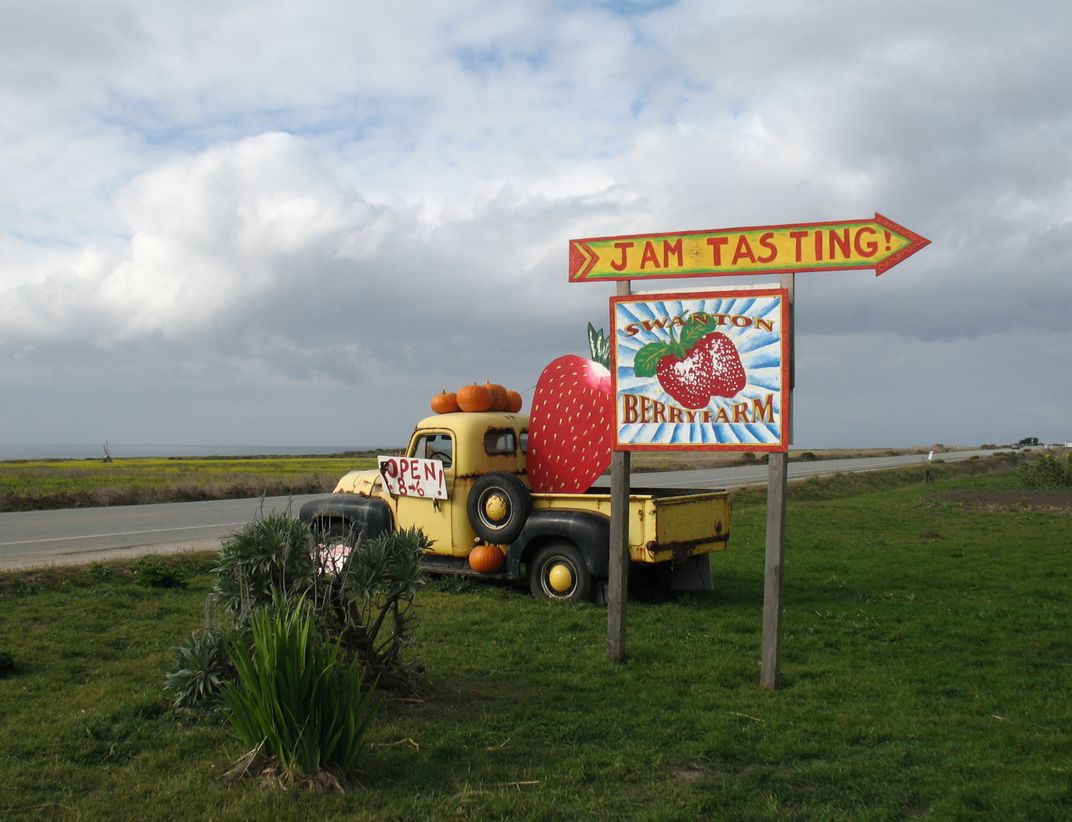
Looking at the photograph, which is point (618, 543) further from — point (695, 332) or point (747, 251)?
point (747, 251)

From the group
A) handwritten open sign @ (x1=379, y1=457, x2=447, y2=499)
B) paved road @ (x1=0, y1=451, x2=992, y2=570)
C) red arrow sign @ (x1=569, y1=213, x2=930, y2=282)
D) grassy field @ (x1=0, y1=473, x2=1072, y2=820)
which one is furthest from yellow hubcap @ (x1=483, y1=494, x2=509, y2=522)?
red arrow sign @ (x1=569, y1=213, x2=930, y2=282)

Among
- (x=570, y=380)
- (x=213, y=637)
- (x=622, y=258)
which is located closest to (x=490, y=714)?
(x=213, y=637)

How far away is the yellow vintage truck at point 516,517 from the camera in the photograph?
10.2m

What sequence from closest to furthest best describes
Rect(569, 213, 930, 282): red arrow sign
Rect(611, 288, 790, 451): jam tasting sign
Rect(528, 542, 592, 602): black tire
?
Result: Rect(569, 213, 930, 282): red arrow sign < Rect(611, 288, 790, 451): jam tasting sign < Rect(528, 542, 592, 602): black tire

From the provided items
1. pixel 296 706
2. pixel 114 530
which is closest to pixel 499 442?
pixel 296 706

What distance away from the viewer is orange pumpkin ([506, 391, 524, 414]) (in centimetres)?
1206

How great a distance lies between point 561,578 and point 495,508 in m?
1.07

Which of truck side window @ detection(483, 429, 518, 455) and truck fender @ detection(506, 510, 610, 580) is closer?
truck fender @ detection(506, 510, 610, 580)

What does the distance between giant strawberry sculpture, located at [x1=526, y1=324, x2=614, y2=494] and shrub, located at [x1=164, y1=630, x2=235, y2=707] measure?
551cm

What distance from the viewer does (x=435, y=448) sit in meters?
11.5

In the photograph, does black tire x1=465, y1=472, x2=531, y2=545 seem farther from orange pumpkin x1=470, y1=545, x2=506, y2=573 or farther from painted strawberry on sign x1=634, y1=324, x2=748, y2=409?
painted strawberry on sign x1=634, y1=324, x2=748, y2=409

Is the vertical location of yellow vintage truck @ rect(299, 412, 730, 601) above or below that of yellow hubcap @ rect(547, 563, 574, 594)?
above

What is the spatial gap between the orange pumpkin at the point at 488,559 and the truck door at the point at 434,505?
1.23 ft

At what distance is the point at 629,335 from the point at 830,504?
779 inches
